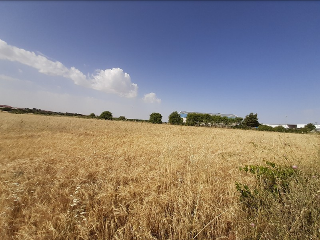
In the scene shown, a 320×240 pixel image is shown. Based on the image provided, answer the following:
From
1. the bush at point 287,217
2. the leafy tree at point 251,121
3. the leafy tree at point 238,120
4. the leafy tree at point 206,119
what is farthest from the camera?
the leafy tree at point 238,120

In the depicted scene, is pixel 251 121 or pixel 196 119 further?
pixel 196 119

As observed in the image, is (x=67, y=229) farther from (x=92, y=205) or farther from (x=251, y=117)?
(x=251, y=117)

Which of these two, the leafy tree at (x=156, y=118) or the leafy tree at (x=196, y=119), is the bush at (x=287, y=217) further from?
the leafy tree at (x=156, y=118)

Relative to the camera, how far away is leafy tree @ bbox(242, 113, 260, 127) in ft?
201

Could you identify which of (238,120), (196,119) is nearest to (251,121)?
(238,120)

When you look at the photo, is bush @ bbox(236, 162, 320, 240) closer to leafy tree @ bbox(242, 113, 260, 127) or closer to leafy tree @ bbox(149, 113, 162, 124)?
leafy tree @ bbox(149, 113, 162, 124)

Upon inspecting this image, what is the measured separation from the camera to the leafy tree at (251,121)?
2410 inches

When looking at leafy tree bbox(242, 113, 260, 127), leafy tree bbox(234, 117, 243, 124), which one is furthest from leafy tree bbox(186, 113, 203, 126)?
leafy tree bbox(242, 113, 260, 127)

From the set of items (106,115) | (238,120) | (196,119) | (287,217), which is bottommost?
(287,217)

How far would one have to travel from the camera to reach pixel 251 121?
61656 mm

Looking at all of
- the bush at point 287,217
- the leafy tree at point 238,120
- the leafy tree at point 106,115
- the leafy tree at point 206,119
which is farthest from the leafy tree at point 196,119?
the bush at point 287,217

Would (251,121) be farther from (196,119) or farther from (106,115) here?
(106,115)

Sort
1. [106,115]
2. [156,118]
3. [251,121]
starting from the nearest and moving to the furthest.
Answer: [251,121] < [156,118] < [106,115]

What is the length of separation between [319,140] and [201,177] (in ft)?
17.3
